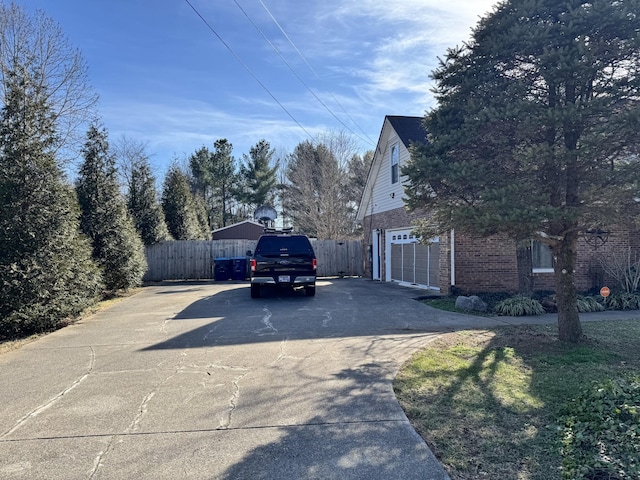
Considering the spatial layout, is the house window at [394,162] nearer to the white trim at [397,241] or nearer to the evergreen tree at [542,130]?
the white trim at [397,241]

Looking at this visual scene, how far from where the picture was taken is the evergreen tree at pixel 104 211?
44.5ft

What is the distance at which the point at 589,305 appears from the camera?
9.96 metres

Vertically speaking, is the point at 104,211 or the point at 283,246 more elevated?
the point at 104,211

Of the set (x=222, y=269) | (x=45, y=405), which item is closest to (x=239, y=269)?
(x=222, y=269)

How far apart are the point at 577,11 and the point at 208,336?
728cm

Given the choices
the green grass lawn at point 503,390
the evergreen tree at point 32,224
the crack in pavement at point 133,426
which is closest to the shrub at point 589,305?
the green grass lawn at point 503,390

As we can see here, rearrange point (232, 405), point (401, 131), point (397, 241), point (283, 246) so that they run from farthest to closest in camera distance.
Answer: point (397, 241) < point (401, 131) < point (283, 246) < point (232, 405)

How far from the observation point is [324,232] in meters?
30.8

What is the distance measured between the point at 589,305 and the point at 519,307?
187 cm

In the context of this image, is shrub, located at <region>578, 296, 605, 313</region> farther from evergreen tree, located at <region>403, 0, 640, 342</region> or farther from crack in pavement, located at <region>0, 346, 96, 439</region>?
crack in pavement, located at <region>0, 346, 96, 439</region>

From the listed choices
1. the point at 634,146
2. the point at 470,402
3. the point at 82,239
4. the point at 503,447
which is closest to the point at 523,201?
the point at 634,146

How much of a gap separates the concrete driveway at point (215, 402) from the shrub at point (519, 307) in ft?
6.05

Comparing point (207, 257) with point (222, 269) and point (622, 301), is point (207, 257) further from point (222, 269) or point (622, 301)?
point (622, 301)

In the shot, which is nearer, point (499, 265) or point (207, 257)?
point (499, 265)
